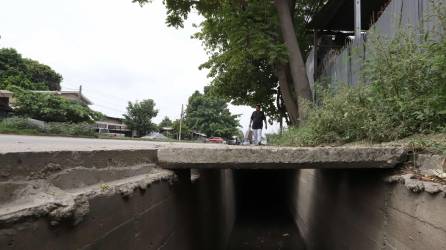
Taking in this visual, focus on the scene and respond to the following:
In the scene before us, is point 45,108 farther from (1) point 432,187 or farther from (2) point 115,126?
(2) point 115,126

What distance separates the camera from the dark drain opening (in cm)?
1067

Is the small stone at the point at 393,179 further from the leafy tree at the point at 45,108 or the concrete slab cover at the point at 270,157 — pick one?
the leafy tree at the point at 45,108

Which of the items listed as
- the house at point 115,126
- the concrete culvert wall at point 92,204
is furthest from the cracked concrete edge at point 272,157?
the house at point 115,126

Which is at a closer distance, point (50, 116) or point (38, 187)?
point (38, 187)

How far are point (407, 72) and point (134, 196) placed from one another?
11.3 feet

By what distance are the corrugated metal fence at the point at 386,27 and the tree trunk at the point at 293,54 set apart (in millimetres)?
756

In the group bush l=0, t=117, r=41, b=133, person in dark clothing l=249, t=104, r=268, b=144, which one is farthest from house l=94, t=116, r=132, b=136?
person in dark clothing l=249, t=104, r=268, b=144

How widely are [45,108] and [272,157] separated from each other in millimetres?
28171

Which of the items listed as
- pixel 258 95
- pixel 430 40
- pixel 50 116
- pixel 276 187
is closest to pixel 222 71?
pixel 258 95

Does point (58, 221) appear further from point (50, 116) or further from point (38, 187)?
point (50, 116)

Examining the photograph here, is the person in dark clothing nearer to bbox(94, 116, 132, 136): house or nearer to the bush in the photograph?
the bush

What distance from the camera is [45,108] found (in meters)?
29.8

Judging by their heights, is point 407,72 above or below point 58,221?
above

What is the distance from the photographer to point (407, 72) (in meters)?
5.10
